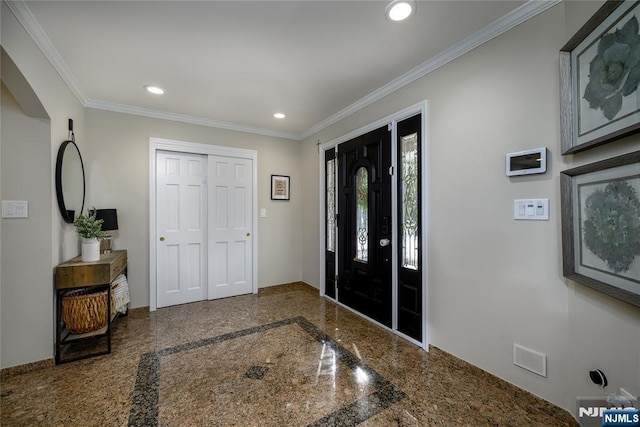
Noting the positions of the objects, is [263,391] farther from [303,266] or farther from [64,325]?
[303,266]

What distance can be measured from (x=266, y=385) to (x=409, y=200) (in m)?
1.93

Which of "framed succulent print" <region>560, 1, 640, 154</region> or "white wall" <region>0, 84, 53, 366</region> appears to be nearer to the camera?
"framed succulent print" <region>560, 1, 640, 154</region>

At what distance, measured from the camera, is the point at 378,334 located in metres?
2.61

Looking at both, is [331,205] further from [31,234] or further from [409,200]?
[31,234]

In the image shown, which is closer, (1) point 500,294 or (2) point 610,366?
(2) point 610,366

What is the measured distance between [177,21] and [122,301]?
260 cm

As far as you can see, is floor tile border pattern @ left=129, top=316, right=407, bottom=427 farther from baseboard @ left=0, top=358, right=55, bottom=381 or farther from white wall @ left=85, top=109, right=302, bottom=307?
white wall @ left=85, top=109, right=302, bottom=307

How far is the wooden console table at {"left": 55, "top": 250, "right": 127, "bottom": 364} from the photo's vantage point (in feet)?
6.90

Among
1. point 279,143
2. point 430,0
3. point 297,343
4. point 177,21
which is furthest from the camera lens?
point 279,143

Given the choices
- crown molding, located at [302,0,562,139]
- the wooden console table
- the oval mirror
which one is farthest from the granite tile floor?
crown molding, located at [302,0,562,139]

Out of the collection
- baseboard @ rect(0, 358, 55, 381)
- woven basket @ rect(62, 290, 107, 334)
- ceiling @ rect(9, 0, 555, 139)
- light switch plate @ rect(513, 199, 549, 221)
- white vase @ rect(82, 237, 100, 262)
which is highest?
ceiling @ rect(9, 0, 555, 139)

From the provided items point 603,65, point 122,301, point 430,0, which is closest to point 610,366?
point 603,65

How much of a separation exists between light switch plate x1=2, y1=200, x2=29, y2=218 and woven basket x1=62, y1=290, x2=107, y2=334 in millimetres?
718

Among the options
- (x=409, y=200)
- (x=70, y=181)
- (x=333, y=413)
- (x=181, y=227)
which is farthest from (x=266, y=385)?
(x=70, y=181)
